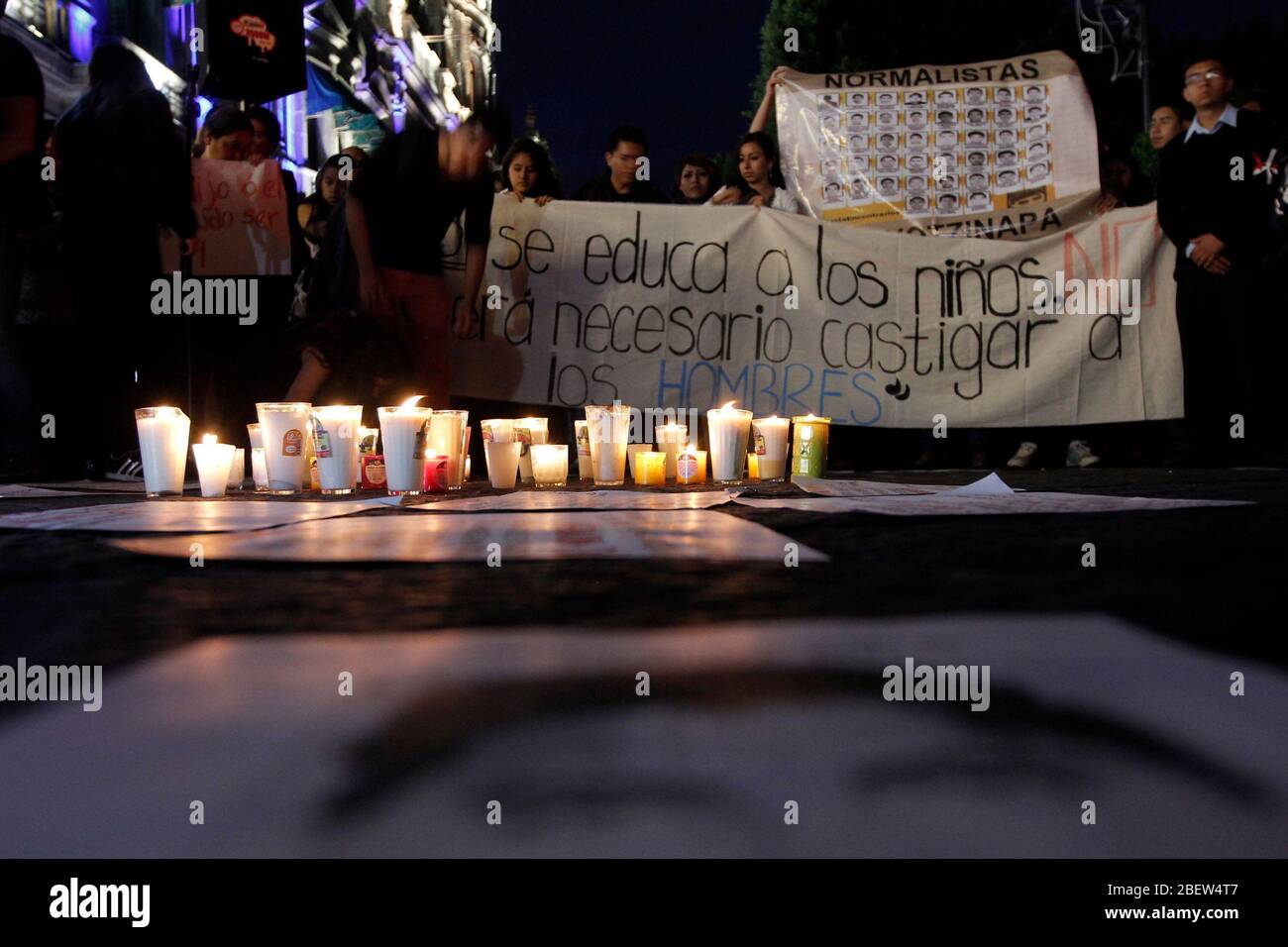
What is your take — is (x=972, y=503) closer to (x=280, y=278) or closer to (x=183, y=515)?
(x=183, y=515)

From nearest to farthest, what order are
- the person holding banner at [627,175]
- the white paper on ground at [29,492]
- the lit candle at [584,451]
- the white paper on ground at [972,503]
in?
the white paper on ground at [972,503] → the white paper on ground at [29,492] → the lit candle at [584,451] → the person holding banner at [627,175]

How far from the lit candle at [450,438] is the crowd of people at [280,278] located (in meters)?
0.98

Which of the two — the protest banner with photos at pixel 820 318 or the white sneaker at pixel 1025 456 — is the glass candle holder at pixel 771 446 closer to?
the protest banner with photos at pixel 820 318

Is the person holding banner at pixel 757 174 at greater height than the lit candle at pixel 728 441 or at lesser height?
greater

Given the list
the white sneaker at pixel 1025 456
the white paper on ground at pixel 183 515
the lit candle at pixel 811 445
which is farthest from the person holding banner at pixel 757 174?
the white paper on ground at pixel 183 515

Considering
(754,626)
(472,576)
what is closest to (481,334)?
(472,576)

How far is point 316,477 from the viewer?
2.72 m

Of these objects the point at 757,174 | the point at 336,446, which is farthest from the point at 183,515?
the point at 757,174

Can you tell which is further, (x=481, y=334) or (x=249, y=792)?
(x=481, y=334)

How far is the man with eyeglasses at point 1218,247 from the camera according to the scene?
16.4ft

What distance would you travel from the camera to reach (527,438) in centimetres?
273

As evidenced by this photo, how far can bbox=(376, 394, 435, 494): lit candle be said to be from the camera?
91.1 inches
